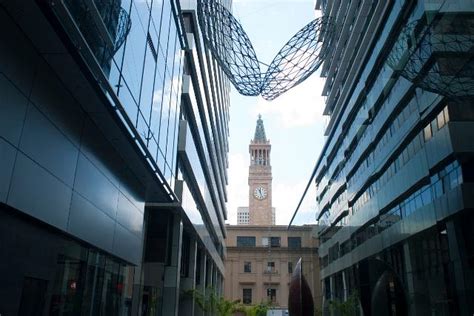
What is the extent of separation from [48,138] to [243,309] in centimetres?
6093

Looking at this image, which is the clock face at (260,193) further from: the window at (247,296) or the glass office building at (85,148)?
the glass office building at (85,148)

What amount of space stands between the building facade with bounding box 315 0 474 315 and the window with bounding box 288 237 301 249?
3242 centimetres

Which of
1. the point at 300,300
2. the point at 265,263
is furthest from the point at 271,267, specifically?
the point at 300,300

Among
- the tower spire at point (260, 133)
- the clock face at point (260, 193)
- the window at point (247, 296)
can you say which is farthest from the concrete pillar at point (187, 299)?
the tower spire at point (260, 133)

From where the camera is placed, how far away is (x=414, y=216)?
24.1m

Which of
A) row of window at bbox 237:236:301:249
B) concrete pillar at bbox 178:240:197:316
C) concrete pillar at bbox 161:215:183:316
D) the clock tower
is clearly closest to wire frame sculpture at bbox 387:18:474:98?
concrete pillar at bbox 161:215:183:316

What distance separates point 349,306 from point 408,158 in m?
20.1

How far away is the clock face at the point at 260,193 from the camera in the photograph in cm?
12176

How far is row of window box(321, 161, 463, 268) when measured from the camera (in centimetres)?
1970

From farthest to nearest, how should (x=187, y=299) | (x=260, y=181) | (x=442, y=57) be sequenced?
(x=260, y=181), (x=187, y=299), (x=442, y=57)

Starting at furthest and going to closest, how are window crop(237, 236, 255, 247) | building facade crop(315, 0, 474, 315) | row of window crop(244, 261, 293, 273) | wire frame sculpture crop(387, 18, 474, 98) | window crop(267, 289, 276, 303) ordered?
window crop(237, 236, 255, 247) → row of window crop(244, 261, 293, 273) → window crop(267, 289, 276, 303) → building facade crop(315, 0, 474, 315) → wire frame sculpture crop(387, 18, 474, 98)

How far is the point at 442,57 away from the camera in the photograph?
738 inches

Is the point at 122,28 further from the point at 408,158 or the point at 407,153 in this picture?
the point at 407,153

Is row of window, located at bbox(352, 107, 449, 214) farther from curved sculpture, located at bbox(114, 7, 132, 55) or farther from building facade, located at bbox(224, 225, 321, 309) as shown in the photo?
building facade, located at bbox(224, 225, 321, 309)
